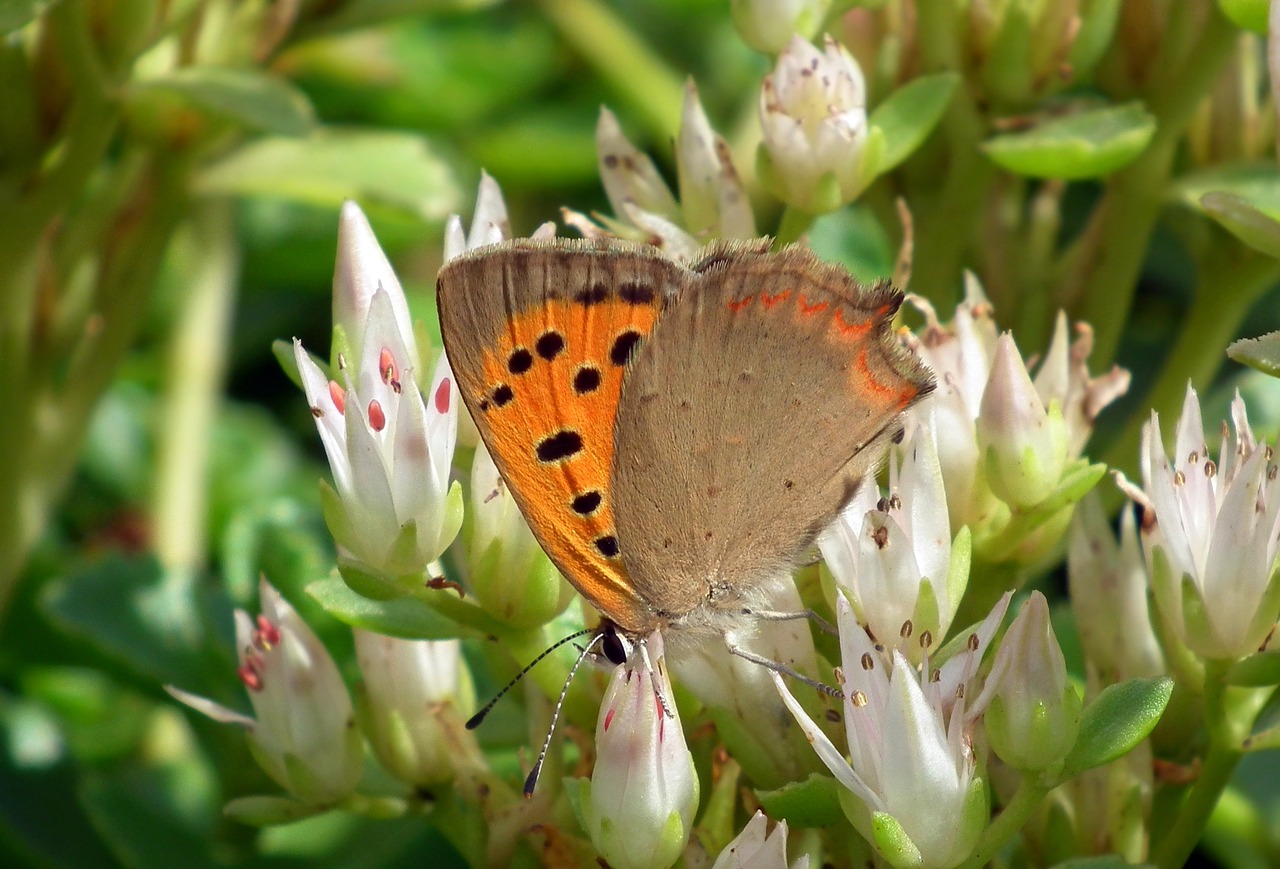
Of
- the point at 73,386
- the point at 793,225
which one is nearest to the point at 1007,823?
the point at 793,225

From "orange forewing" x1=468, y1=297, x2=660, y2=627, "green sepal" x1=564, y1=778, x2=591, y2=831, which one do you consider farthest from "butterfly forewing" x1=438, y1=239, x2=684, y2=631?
"green sepal" x1=564, y1=778, x2=591, y2=831

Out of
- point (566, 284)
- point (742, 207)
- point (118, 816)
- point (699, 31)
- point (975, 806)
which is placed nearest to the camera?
point (975, 806)

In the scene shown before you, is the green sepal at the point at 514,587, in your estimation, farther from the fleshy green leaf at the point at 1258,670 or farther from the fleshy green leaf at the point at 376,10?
the fleshy green leaf at the point at 376,10

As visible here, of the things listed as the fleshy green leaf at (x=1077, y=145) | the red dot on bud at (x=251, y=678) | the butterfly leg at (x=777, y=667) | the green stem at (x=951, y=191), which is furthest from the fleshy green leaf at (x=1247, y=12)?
the red dot on bud at (x=251, y=678)

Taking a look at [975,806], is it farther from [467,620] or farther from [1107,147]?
[1107,147]

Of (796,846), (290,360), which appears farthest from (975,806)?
(290,360)

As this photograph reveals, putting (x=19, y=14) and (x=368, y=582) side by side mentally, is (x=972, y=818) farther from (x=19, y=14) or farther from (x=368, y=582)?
(x=19, y=14)

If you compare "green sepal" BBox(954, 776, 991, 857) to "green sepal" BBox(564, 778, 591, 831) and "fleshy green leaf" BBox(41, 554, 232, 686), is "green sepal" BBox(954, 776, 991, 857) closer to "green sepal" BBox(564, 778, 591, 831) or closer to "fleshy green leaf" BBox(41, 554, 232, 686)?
"green sepal" BBox(564, 778, 591, 831)
